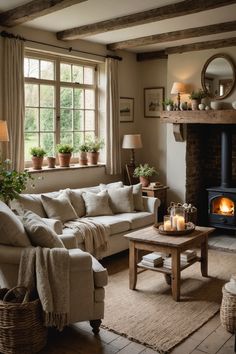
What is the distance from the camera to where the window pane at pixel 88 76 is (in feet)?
21.9

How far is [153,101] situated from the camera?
735 cm

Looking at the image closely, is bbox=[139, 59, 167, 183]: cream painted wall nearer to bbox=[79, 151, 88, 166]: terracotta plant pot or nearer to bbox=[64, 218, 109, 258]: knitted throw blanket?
bbox=[79, 151, 88, 166]: terracotta plant pot

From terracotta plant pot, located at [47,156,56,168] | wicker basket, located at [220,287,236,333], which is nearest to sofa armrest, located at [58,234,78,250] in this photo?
wicker basket, located at [220,287,236,333]

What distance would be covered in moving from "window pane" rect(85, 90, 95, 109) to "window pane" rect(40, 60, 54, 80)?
0.79 metres

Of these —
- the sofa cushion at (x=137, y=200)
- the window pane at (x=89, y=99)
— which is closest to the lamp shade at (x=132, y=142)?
the window pane at (x=89, y=99)

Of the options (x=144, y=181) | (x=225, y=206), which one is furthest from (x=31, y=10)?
(x=225, y=206)

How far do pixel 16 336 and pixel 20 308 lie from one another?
8.1 inches

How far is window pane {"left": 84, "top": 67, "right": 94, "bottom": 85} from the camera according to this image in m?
6.69

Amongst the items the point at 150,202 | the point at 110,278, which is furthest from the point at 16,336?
the point at 150,202

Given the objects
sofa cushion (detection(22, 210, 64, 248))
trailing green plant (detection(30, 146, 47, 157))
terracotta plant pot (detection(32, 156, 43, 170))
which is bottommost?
sofa cushion (detection(22, 210, 64, 248))

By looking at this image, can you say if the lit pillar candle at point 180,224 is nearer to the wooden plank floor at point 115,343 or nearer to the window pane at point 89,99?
the wooden plank floor at point 115,343

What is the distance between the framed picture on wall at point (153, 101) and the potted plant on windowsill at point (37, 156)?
2.38 m

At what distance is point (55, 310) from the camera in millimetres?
3080

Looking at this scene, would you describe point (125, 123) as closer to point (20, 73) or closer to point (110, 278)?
point (20, 73)
